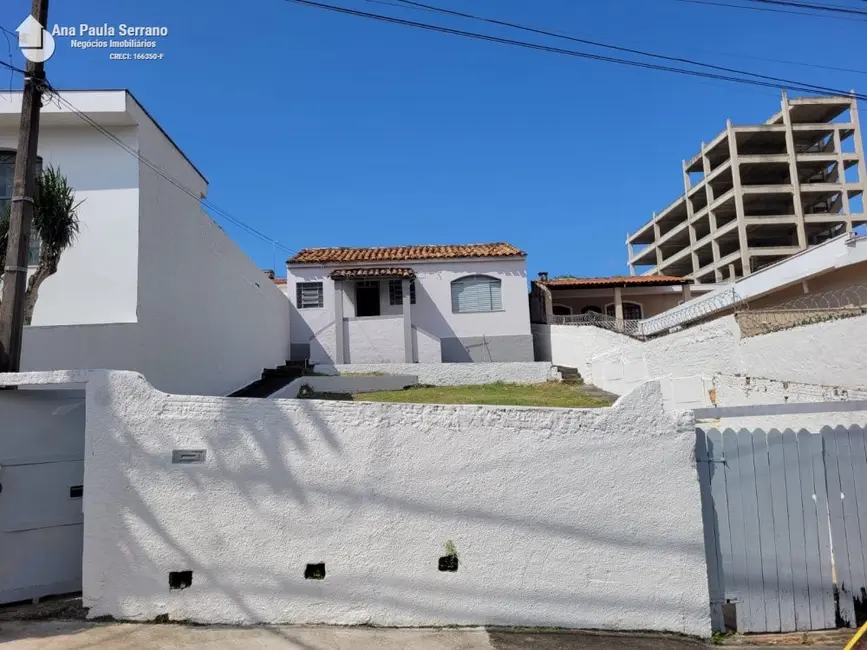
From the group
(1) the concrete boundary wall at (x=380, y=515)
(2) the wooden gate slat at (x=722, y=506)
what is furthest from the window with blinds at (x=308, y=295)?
(2) the wooden gate slat at (x=722, y=506)

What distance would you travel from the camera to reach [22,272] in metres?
4.82

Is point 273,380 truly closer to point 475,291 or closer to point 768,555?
point 475,291

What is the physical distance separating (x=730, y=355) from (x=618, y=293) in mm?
14208

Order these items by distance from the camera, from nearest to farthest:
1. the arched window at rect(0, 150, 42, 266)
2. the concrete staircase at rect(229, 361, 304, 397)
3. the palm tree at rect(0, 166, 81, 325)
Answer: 1. the palm tree at rect(0, 166, 81, 325)
2. the arched window at rect(0, 150, 42, 266)
3. the concrete staircase at rect(229, 361, 304, 397)

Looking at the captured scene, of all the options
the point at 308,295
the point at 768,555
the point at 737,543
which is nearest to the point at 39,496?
the point at 737,543

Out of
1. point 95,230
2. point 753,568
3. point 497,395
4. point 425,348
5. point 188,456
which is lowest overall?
point 753,568

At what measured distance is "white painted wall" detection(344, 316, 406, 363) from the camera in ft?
55.5

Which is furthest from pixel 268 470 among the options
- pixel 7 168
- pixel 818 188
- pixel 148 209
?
pixel 818 188

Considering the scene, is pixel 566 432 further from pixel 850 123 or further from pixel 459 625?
pixel 850 123

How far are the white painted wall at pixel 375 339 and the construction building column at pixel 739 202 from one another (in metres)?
28.9

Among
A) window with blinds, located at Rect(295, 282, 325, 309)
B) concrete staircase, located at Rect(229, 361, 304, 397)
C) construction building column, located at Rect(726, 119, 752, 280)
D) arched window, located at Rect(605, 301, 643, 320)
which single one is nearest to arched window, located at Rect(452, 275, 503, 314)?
window with blinds, located at Rect(295, 282, 325, 309)

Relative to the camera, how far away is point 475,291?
18.0m

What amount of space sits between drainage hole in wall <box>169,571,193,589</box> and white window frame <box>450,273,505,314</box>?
14.1m

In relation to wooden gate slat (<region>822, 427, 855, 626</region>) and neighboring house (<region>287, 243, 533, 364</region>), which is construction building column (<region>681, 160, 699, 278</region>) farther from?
wooden gate slat (<region>822, 427, 855, 626</region>)
